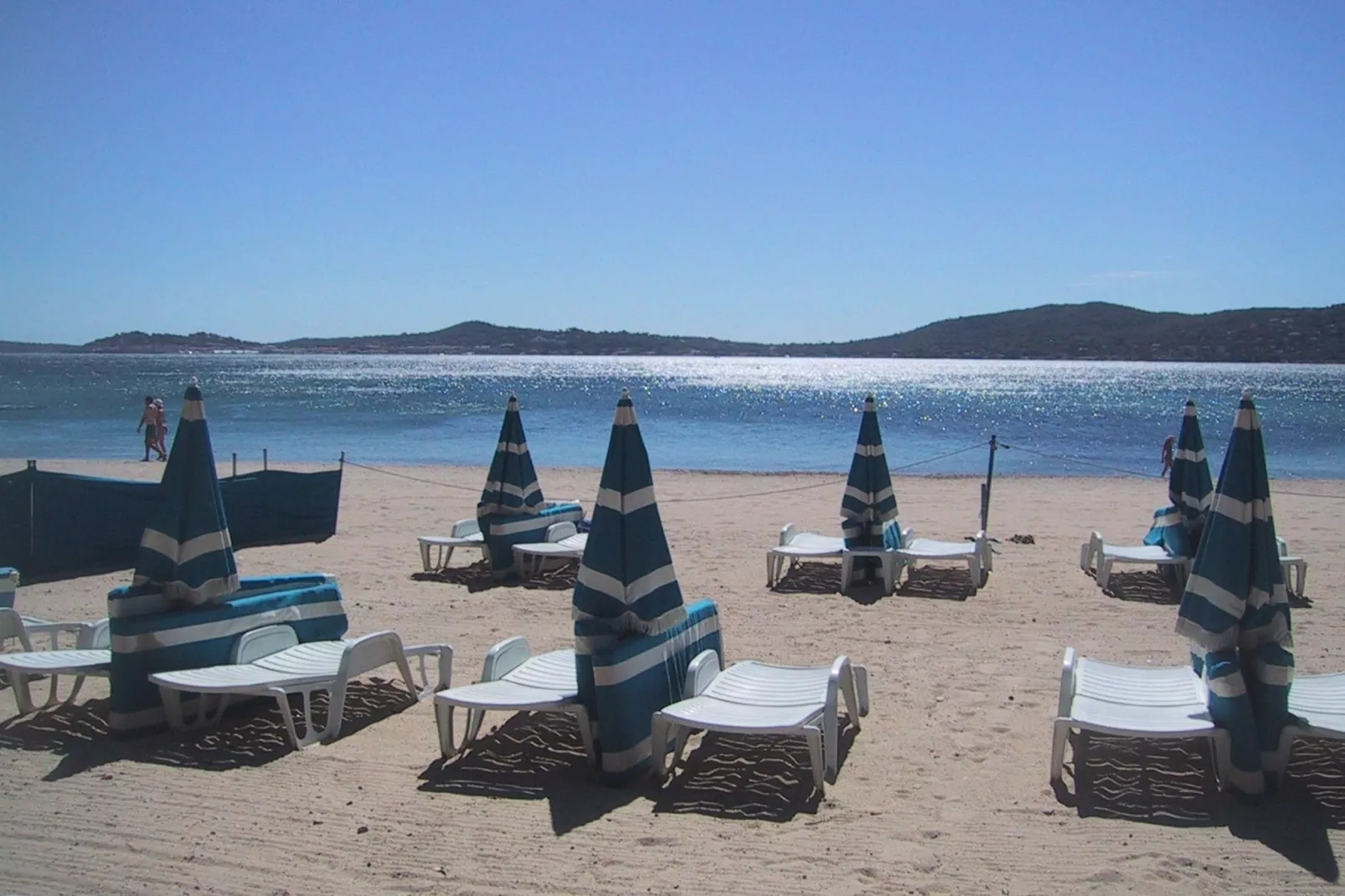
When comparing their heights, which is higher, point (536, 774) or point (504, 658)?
point (504, 658)

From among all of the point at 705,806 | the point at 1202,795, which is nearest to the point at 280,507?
the point at 705,806

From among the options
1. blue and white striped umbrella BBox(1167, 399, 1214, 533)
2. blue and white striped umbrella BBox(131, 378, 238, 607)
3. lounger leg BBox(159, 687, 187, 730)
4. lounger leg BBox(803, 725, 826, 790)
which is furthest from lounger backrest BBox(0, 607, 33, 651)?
blue and white striped umbrella BBox(1167, 399, 1214, 533)

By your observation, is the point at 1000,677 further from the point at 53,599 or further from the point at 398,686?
the point at 53,599

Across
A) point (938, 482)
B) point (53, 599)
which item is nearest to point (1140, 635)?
point (53, 599)

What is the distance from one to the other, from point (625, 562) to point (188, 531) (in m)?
2.65

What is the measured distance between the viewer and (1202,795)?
492 centimetres

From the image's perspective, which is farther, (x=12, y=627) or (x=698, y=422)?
(x=698, y=422)

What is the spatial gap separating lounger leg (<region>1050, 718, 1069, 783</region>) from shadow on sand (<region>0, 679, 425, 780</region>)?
3.71 m

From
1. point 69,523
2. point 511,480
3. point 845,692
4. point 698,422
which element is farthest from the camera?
point 698,422

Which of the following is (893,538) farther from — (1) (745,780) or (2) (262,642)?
(2) (262,642)

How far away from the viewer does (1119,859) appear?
14.1 ft

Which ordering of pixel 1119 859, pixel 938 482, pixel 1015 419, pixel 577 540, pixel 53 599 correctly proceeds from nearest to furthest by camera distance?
pixel 1119 859 < pixel 53 599 < pixel 577 540 < pixel 938 482 < pixel 1015 419

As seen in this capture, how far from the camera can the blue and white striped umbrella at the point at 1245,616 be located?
4.88 meters

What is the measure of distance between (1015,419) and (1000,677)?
57347 millimetres
